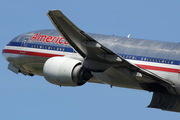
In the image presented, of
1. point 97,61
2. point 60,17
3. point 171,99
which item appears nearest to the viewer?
point 60,17

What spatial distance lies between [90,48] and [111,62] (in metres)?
1.74

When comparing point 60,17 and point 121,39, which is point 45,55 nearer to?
point 121,39

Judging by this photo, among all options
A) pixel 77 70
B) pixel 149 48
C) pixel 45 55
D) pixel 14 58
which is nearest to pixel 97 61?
pixel 77 70

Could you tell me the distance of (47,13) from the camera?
979 inches

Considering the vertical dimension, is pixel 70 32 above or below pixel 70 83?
above

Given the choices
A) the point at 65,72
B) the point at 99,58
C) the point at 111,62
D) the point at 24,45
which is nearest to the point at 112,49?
the point at 99,58

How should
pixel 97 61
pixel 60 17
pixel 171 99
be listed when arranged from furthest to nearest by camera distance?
pixel 171 99, pixel 97 61, pixel 60 17

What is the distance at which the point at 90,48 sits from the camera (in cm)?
2631

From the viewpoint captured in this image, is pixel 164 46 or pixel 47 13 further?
pixel 164 46

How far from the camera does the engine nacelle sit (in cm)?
2942

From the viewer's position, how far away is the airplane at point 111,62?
85.2 ft

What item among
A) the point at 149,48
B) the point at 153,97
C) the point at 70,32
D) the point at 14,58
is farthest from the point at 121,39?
the point at 14,58

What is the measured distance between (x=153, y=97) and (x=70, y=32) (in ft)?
29.7

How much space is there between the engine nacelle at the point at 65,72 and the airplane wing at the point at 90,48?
1.32 meters
